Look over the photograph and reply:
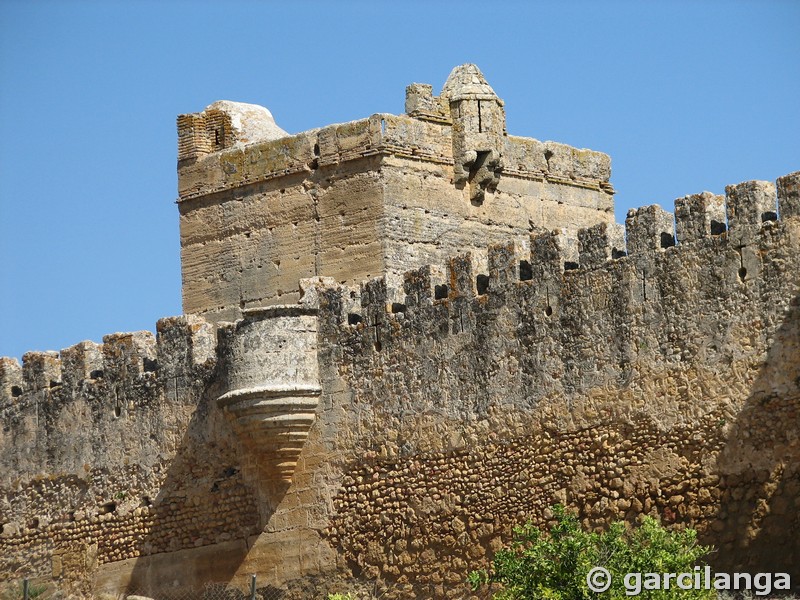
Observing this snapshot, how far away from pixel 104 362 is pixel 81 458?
51.0 inches

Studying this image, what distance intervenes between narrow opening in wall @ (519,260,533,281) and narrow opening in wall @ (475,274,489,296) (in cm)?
53

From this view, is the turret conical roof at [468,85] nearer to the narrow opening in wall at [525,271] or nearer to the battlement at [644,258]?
the battlement at [644,258]

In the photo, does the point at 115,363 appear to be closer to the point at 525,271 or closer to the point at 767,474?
the point at 525,271

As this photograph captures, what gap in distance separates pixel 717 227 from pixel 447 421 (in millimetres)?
4134

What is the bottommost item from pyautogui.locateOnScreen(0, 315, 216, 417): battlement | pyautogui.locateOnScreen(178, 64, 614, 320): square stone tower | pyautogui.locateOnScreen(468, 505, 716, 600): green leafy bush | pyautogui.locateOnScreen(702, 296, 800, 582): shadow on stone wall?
pyautogui.locateOnScreen(468, 505, 716, 600): green leafy bush

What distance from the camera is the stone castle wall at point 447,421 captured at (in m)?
21.3

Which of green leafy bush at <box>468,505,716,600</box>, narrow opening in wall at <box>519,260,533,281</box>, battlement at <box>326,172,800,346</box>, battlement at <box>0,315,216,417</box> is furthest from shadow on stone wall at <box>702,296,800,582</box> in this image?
battlement at <box>0,315,216,417</box>

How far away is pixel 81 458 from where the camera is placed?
28594 millimetres

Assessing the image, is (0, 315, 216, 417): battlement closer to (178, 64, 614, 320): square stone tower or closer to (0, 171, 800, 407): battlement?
(0, 171, 800, 407): battlement

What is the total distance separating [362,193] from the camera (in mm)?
28547

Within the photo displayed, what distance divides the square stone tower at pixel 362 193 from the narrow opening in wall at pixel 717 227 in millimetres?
6759

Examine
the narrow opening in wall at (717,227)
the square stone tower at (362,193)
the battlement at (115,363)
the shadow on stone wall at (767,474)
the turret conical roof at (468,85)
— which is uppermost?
the turret conical roof at (468,85)

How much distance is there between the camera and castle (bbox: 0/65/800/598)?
70.6 feet

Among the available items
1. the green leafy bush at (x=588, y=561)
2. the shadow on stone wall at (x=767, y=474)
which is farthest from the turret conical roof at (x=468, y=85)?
the green leafy bush at (x=588, y=561)
